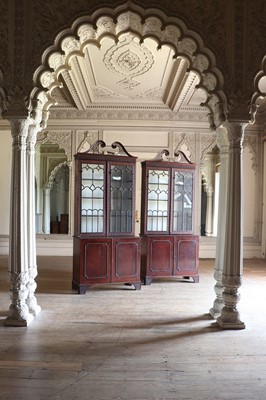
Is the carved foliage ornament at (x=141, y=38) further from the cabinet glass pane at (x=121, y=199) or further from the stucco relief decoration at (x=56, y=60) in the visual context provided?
the cabinet glass pane at (x=121, y=199)

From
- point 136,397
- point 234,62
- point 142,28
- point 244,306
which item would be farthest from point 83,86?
point 136,397

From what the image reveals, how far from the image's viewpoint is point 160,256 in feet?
20.8

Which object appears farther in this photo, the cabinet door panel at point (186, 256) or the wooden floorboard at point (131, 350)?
the cabinet door panel at point (186, 256)

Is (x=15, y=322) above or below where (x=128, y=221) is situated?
below

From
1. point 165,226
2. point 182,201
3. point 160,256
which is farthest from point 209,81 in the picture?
point 160,256

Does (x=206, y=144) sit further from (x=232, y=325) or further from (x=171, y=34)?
(x=232, y=325)

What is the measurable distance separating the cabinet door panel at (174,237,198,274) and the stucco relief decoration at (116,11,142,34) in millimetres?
3610

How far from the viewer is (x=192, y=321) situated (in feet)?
13.7

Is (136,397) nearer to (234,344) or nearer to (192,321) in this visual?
(234,344)

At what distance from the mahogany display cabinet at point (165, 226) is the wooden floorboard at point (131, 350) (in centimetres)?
98

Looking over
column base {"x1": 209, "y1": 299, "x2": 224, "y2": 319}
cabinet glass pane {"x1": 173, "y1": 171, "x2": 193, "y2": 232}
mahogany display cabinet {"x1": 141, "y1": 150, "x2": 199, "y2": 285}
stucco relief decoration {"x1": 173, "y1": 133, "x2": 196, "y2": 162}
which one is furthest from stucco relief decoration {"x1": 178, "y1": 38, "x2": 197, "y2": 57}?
stucco relief decoration {"x1": 173, "y1": 133, "x2": 196, "y2": 162}

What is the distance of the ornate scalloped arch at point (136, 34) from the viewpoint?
12.4 ft

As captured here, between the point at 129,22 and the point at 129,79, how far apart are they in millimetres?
3000

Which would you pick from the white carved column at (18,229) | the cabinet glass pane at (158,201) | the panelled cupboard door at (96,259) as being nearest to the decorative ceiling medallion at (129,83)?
the cabinet glass pane at (158,201)
